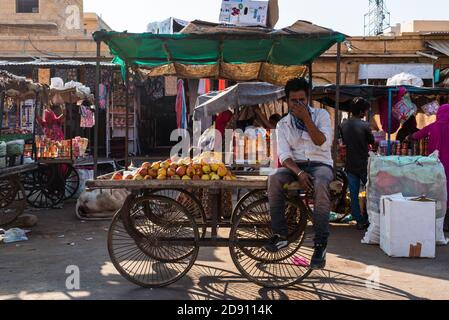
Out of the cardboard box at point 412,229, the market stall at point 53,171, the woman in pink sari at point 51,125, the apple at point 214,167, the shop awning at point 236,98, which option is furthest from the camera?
the woman in pink sari at point 51,125

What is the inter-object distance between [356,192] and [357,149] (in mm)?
655

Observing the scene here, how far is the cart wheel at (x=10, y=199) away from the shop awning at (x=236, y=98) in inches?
143

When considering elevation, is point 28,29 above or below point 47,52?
above

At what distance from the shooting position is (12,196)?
812 centimetres

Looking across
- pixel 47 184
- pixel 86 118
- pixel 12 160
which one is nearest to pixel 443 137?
pixel 12 160

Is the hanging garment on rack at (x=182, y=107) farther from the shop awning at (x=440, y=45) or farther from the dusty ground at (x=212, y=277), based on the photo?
the shop awning at (x=440, y=45)

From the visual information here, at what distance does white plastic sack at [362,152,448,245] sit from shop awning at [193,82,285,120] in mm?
3843

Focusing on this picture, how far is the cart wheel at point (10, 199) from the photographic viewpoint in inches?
309

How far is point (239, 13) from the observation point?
219 inches

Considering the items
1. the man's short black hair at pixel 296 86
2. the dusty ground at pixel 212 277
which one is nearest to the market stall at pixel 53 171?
the dusty ground at pixel 212 277

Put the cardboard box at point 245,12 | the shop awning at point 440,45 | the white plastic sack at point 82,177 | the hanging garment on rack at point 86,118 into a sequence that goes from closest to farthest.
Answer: the cardboard box at point 245,12
the white plastic sack at point 82,177
the hanging garment on rack at point 86,118
the shop awning at point 440,45
